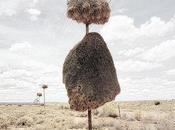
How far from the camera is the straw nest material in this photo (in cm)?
2131

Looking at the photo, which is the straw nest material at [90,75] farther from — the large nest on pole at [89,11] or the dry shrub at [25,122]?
the dry shrub at [25,122]

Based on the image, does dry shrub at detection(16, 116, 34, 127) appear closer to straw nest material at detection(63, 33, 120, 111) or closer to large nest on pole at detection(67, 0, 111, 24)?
straw nest material at detection(63, 33, 120, 111)

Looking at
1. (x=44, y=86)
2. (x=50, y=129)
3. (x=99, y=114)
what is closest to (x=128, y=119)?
(x=99, y=114)

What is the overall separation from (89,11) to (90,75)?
385 cm

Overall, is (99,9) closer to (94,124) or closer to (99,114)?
(94,124)

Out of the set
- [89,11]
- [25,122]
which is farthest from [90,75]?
[25,122]

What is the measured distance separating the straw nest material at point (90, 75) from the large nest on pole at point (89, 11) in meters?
1.25

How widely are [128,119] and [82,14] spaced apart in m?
22.6

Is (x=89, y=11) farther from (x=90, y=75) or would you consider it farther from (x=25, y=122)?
(x=25, y=122)

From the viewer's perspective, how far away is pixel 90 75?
21.4m

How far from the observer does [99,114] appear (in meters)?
48.3

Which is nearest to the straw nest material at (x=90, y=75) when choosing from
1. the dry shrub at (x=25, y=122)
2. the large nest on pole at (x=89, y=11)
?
the large nest on pole at (x=89, y=11)

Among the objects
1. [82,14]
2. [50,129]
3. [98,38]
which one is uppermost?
[82,14]

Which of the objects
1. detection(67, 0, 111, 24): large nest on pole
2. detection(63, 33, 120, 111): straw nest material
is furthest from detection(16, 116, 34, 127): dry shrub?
detection(67, 0, 111, 24): large nest on pole
